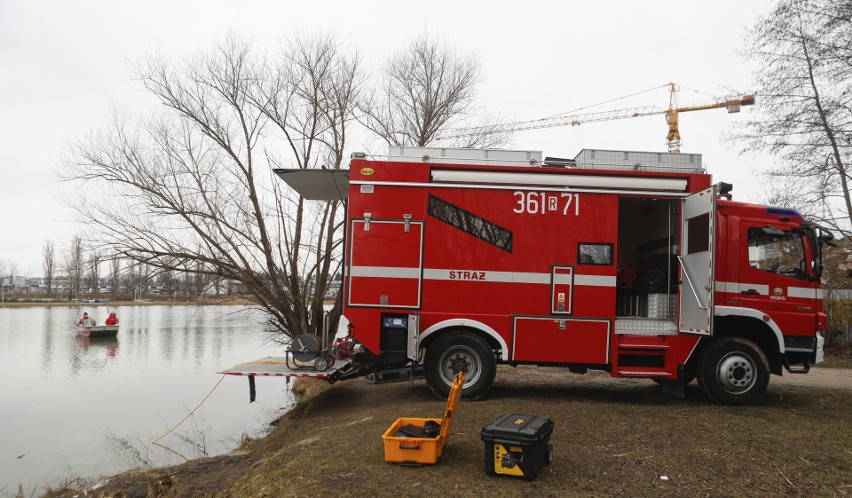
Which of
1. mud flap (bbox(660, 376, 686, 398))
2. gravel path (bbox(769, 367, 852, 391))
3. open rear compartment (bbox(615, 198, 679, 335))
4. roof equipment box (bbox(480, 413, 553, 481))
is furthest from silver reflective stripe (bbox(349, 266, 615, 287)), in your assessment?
gravel path (bbox(769, 367, 852, 391))

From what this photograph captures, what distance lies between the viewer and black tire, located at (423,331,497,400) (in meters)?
7.36

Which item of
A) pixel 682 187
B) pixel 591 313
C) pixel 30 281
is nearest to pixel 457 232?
pixel 591 313

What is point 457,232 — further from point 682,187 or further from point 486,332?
point 682,187

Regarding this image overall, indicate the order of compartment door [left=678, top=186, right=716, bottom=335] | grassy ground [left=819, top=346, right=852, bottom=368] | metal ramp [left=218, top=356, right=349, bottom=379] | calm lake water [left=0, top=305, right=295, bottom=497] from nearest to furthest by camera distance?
1. compartment door [left=678, top=186, right=716, bottom=335]
2. metal ramp [left=218, top=356, right=349, bottom=379]
3. calm lake water [left=0, top=305, right=295, bottom=497]
4. grassy ground [left=819, top=346, right=852, bottom=368]

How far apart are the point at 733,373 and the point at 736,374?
2.2 inches

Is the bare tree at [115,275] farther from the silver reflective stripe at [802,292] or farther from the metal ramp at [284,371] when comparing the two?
the silver reflective stripe at [802,292]

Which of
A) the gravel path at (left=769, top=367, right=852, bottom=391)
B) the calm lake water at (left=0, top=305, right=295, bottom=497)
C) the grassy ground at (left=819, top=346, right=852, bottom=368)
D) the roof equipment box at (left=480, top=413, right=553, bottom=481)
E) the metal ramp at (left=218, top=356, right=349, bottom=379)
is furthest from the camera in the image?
the grassy ground at (left=819, top=346, right=852, bottom=368)

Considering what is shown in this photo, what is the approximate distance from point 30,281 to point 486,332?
142003mm

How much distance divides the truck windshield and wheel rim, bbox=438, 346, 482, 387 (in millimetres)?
4092

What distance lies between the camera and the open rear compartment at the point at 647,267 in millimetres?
7629

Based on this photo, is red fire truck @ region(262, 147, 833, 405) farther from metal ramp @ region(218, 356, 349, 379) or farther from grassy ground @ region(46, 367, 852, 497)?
metal ramp @ region(218, 356, 349, 379)

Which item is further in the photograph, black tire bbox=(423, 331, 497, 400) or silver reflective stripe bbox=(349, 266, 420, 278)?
silver reflective stripe bbox=(349, 266, 420, 278)

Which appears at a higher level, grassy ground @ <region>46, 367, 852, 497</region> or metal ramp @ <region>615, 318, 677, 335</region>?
metal ramp @ <region>615, 318, 677, 335</region>

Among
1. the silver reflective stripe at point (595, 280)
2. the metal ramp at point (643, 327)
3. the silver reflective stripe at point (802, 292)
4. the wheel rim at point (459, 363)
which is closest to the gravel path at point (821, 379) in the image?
the silver reflective stripe at point (802, 292)
